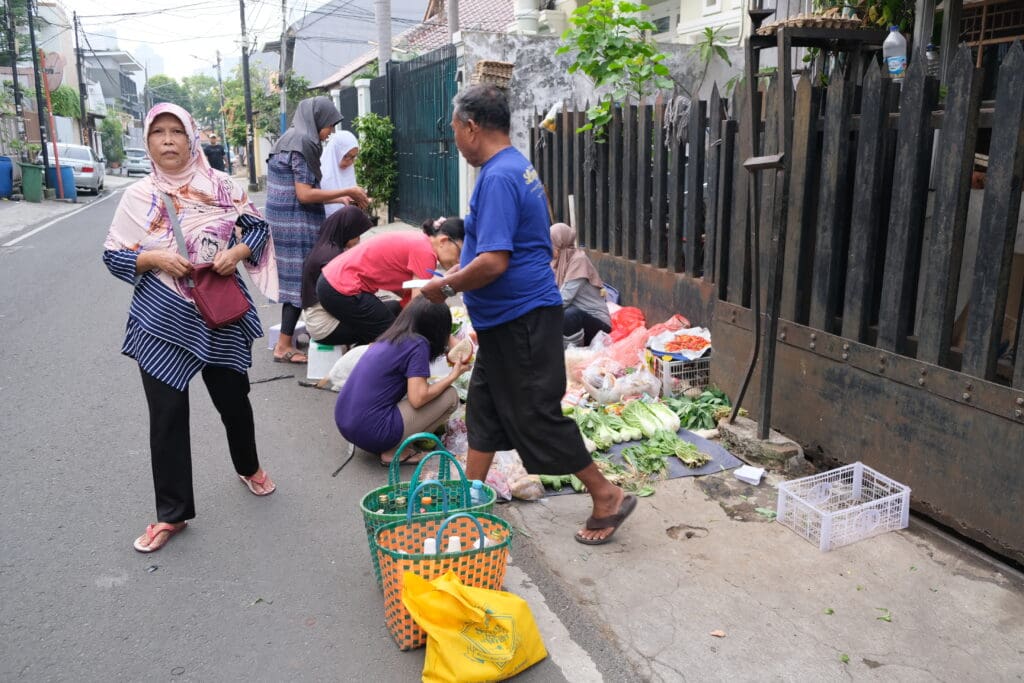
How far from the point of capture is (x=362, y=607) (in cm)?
321

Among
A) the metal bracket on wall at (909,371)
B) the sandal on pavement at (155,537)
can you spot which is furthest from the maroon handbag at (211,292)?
the metal bracket on wall at (909,371)

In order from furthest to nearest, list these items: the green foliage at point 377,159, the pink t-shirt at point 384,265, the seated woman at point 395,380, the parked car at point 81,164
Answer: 1. the parked car at point 81,164
2. the green foliage at point 377,159
3. the pink t-shirt at point 384,265
4. the seated woman at point 395,380

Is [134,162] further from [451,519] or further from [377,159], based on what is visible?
[451,519]

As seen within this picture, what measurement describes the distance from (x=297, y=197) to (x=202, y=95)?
107m

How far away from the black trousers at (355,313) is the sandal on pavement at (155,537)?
2454mm

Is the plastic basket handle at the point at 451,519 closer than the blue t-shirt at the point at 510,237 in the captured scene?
Yes

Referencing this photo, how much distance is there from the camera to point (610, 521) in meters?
3.67

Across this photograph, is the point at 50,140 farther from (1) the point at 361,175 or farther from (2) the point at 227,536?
(2) the point at 227,536

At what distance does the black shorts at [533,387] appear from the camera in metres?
3.45

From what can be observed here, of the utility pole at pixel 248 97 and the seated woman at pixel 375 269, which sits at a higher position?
the utility pole at pixel 248 97

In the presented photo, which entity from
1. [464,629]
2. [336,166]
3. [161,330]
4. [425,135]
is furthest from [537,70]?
[464,629]

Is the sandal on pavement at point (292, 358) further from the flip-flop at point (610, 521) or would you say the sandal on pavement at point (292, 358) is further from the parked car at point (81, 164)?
the parked car at point (81, 164)

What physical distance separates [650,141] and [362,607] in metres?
4.70

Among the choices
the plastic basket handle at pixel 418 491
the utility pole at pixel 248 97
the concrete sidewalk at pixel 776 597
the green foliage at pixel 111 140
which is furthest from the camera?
the green foliage at pixel 111 140
